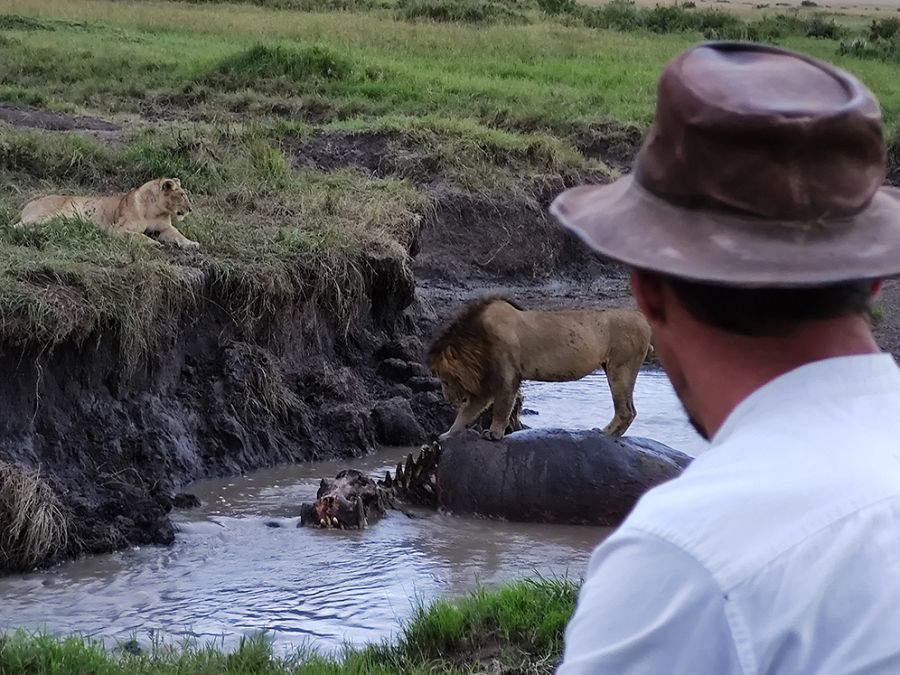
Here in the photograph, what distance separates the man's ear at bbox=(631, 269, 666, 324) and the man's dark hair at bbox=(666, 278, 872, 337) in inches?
2.5

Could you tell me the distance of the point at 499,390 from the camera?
10.0 meters

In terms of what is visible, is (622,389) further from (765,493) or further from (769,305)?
(765,493)

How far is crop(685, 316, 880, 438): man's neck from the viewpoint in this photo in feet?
5.97

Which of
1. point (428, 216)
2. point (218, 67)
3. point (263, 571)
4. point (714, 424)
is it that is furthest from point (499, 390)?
point (218, 67)

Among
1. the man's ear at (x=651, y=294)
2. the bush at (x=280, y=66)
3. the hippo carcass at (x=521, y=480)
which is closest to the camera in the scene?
the man's ear at (x=651, y=294)

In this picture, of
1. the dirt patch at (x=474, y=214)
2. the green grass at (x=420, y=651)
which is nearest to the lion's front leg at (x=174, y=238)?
the green grass at (x=420, y=651)

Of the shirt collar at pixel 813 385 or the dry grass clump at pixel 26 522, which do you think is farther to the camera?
the dry grass clump at pixel 26 522

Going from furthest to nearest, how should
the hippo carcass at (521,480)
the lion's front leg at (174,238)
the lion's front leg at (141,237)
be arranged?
the lion's front leg at (174,238), the lion's front leg at (141,237), the hippo carcass at (521,480)

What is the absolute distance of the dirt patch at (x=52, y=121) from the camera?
1759cm

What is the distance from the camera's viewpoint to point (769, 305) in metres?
1.80

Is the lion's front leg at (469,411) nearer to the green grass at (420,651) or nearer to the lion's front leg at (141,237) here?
the lion's front leg at (141,237)

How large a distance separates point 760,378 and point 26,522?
656 centimetres

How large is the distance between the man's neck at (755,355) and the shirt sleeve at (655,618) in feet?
0.99

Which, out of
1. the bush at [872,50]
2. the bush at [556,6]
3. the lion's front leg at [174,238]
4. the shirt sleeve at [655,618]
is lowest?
the bush at [872,50]
